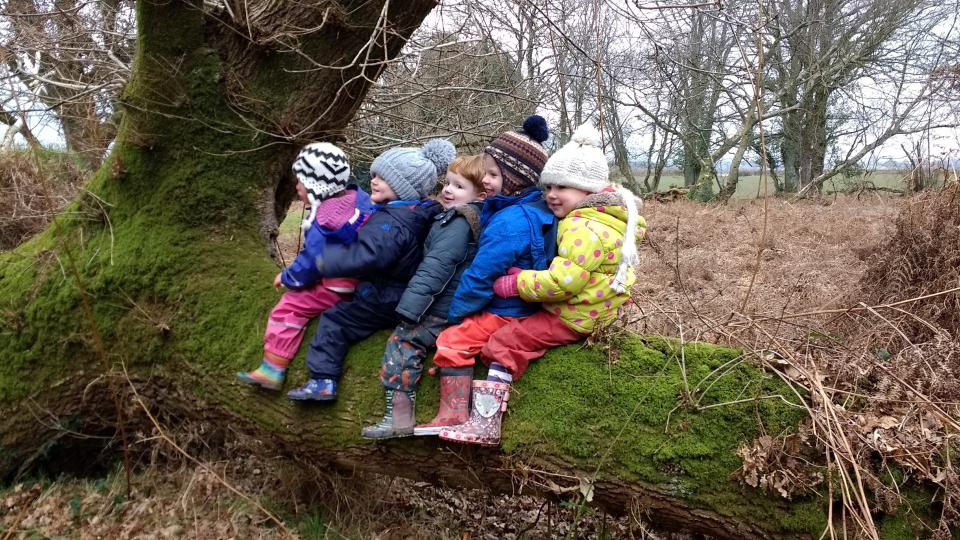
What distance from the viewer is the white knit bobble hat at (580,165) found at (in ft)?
9.33

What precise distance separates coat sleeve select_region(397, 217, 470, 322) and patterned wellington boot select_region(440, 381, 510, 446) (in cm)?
48

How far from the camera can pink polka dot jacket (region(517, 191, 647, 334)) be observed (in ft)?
8.93

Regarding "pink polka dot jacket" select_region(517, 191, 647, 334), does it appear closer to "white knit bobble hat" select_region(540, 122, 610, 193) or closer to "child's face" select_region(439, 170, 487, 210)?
"white knit bobble hat" select_region(540, 122, 610, 193)

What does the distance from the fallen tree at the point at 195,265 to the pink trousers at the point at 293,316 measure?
27 cm

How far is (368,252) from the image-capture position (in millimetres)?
2998

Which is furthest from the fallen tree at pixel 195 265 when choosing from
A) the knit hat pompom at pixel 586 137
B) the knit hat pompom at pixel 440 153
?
the knit hat pompom at pixel 586 137

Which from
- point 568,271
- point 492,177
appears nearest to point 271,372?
point 492,177

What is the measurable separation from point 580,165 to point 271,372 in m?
2.05

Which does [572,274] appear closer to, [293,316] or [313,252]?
[313,252]

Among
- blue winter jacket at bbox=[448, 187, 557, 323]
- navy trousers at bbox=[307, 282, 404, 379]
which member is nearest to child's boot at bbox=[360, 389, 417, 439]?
navy trousers at bbox=[307, 282, 404, 379]

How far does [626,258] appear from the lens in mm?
2787

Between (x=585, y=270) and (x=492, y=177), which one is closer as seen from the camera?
(x=585, y=270)

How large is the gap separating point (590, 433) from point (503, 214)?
1152 millimetres

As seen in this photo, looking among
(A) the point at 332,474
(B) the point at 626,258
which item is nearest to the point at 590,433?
(B) the point at 626,258
